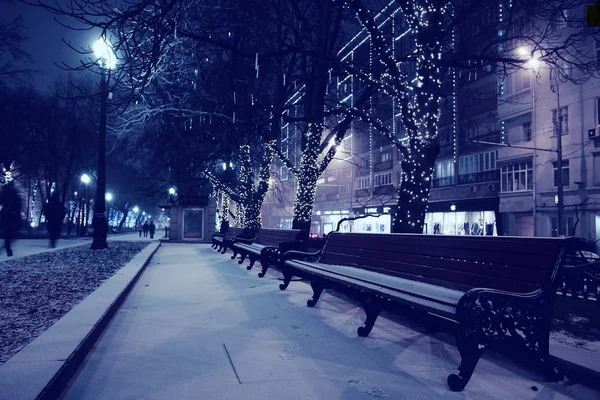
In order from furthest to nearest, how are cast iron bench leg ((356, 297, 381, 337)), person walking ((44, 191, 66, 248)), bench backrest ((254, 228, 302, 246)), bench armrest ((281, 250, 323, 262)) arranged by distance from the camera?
person walking ((44, 191, 66, 248)) < bench backrest ((254, 228, 302, 246)) < bench armrest ((281, 250, 323, 262)) < cast iron bench leg ((356, 297, 381, 337))

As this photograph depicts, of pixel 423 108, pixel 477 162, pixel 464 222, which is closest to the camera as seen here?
pixel 423 108

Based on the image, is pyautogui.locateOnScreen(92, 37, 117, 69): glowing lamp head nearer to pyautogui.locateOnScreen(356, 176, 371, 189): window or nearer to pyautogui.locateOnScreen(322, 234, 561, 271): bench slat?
pyautogui.locateOnScreen(322, 234, 561, 271): bench slat

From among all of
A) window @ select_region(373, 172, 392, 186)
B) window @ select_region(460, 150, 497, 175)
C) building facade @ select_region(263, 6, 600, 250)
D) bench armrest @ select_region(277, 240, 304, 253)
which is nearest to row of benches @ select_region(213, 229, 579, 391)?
bench armrest @ select_region(277, 240, 304, 253)

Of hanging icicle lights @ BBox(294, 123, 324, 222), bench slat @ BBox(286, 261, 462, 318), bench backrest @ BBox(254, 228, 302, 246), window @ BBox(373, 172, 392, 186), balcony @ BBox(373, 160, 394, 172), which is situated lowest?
bench slat @ BBox(286, 261, 462, 318)

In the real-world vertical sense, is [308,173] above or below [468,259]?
above

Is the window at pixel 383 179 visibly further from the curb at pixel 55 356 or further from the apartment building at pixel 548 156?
the curb at pixel 55 356

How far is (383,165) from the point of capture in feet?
154

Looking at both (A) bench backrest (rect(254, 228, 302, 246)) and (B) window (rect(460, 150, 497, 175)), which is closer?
(A) bench backrest (rect(254, 228, 302, 246))

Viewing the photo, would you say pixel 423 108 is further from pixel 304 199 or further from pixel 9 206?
pixel 9 206

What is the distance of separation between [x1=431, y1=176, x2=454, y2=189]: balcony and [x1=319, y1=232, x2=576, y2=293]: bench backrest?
3278 cm

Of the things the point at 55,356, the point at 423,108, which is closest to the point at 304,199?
the point at 423,108

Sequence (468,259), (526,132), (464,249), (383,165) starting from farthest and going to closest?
1. (383,165)
2. (526,132)
3. (464,249)
4. (468,259)

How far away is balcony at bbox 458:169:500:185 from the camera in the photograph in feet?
110

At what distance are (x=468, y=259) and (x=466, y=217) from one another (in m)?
33.5
